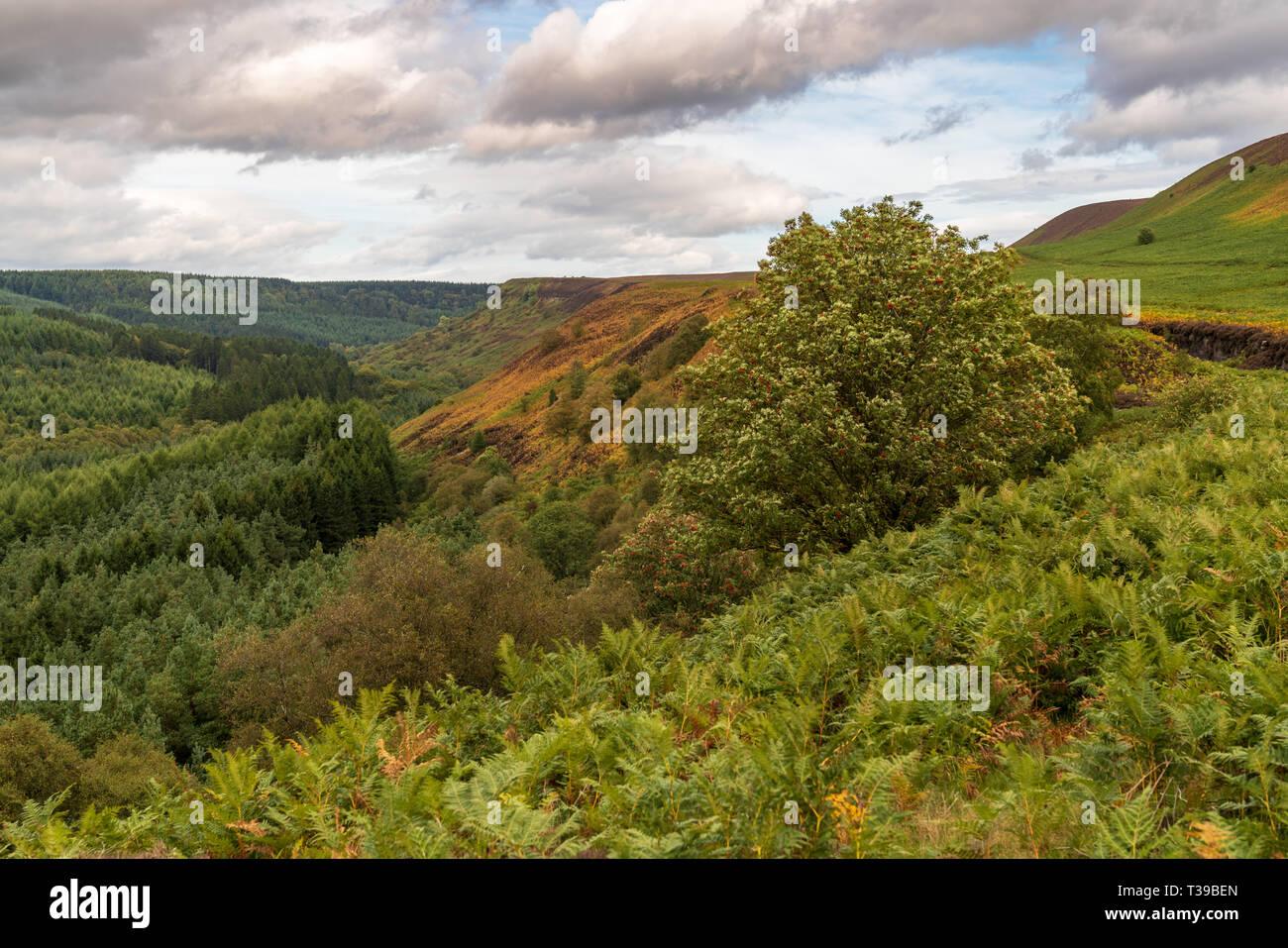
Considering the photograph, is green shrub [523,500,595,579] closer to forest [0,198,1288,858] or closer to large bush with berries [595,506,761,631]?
forest [0,198,1288,858]

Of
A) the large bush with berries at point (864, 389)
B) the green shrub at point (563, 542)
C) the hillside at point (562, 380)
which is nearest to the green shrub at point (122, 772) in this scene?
the large bush with berries at point (864, 389)

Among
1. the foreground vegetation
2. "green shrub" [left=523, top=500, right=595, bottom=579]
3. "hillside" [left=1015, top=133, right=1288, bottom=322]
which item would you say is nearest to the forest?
the foreground vegetation

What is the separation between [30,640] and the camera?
7788 cm

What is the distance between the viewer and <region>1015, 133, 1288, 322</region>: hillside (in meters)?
68.8

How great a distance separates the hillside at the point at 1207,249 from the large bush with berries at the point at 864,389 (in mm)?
37152

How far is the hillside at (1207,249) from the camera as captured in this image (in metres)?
68.8

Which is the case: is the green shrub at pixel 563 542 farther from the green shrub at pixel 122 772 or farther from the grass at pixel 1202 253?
the grass at pixel 1202 253

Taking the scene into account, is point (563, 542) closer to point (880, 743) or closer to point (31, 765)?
point (31, 765)

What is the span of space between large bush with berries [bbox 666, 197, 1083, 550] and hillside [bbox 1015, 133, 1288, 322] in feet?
122

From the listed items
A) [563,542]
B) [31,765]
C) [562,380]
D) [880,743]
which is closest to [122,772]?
[31,765]

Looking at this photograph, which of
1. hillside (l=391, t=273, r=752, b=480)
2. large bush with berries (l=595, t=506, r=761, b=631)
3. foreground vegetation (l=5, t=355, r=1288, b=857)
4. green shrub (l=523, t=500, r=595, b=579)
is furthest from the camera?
hillside (l=391, t=273, r=752, b=480)
